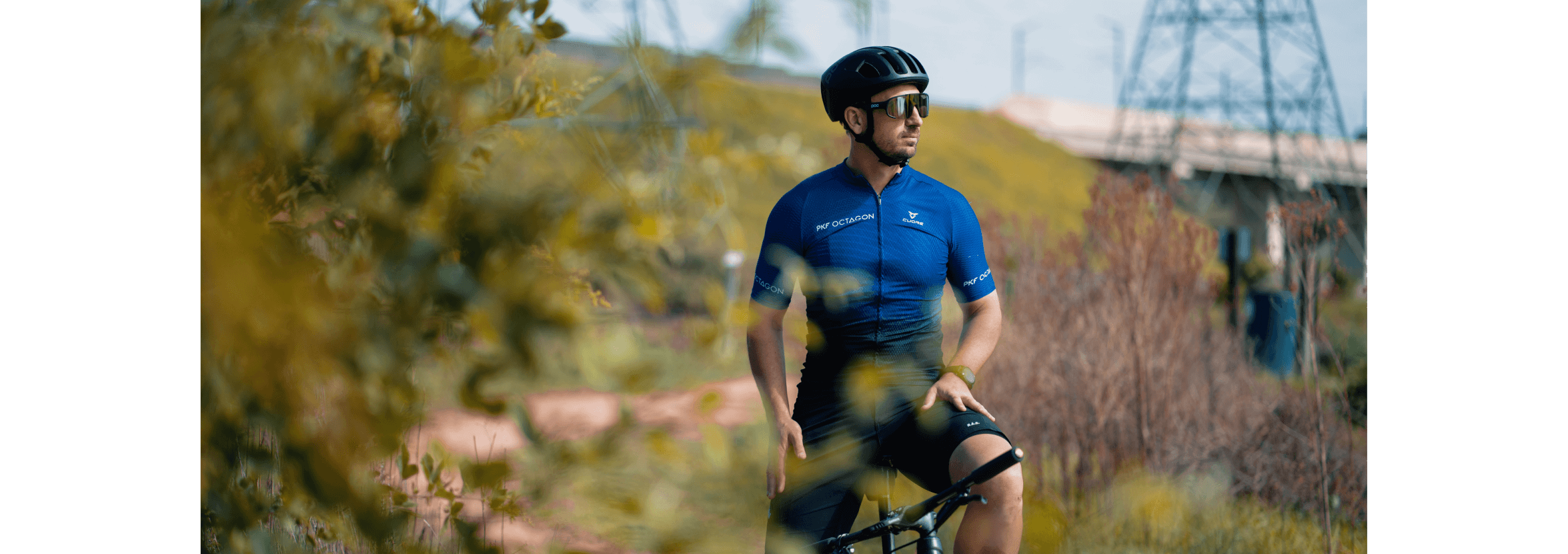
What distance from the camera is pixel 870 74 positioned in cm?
225

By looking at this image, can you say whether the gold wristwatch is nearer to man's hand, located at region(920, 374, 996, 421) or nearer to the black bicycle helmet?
man's hand, located at region(920, 374, 996, 421)

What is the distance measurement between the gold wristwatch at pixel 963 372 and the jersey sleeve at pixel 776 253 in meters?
0.44

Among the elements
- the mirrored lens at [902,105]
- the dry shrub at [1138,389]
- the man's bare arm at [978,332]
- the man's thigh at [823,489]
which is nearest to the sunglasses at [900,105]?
the mirrored lens at [902,105]

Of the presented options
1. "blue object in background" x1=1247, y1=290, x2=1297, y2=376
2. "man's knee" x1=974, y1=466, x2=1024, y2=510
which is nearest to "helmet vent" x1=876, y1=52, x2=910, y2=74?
"man's knee" x1=974, y1=466, x2=1024, y2=510

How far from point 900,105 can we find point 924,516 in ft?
3.25

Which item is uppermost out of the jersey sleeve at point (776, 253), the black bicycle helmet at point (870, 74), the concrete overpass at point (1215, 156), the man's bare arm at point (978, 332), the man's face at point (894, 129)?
the concrete overpass at point (1215, 156)

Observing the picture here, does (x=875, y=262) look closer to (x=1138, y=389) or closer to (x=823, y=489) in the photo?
(x=823, y=489)

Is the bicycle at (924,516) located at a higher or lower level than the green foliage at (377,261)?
lower

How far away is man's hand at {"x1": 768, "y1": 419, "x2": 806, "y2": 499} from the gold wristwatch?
1.33 feet

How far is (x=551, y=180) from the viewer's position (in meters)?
1.26

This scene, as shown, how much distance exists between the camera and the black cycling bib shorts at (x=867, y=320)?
222 cm

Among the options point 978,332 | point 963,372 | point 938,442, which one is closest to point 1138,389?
point 978,332

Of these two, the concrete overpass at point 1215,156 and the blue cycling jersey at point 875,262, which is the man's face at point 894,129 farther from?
the concrete overpass at point 1215,156

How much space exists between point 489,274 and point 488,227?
0.07 m
